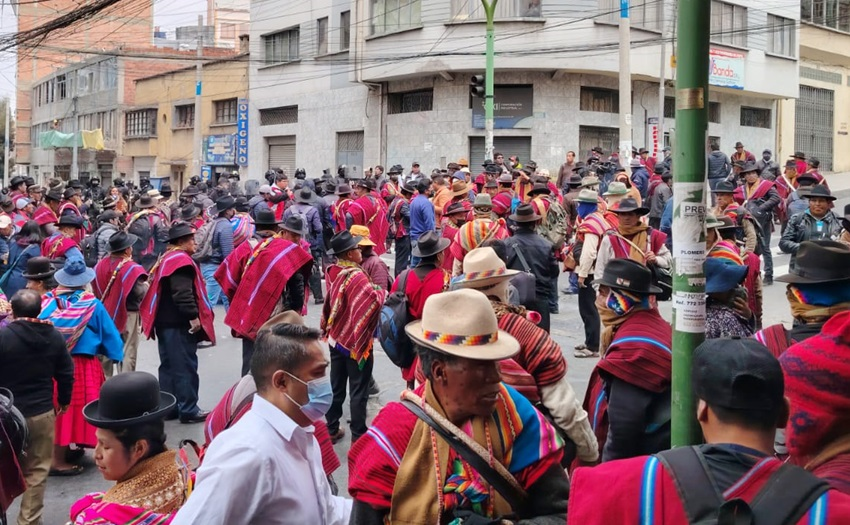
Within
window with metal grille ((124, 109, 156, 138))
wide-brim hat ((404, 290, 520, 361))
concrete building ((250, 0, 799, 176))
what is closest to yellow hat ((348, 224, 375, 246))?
wide-brim hat ((404, 290, 520, 361))

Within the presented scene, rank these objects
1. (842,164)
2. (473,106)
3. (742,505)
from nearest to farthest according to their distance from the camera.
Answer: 1. (742,505)
2. (473,106)
3. (842,164)

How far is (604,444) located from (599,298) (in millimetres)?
763

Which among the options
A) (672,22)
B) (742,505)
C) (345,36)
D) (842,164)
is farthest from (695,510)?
(842,164)

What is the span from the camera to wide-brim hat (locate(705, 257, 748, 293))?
5.23 meters

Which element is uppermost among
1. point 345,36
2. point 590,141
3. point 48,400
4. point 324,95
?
→ point 345,36

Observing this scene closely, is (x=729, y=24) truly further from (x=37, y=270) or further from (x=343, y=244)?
(x=37, y=270)

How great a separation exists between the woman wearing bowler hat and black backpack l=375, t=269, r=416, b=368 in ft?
9.85

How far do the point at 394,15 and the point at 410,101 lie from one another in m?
3.14

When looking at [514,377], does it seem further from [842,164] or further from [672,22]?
[842,164]

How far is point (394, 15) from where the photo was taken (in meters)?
31.4

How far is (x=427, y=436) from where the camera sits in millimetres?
2807

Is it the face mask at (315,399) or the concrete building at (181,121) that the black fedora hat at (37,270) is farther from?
the concrete building at (181,121)

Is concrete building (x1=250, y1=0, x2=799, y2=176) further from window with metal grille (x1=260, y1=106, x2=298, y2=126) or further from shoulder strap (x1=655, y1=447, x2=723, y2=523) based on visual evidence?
shoulder strap (x1=655, y1=447, x2=723, y2=523)

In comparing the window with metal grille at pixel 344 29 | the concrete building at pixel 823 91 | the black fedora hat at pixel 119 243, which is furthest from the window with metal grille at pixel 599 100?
the black fedora hat at pixel 119 243
